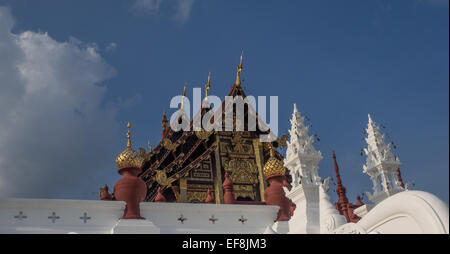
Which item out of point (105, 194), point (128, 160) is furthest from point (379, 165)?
point (105, 194)

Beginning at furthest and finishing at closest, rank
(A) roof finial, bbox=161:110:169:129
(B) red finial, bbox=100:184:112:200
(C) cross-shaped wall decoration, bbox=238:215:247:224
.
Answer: (A) roof finial, bbox=161:110:169:129
(B) red finial, bbox=100:184:112:200
(C) cross-shaped wall decoration, bbox=238:215:247:224

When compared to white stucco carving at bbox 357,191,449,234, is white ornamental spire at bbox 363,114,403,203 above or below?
above

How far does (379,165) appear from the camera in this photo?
53.0 ft

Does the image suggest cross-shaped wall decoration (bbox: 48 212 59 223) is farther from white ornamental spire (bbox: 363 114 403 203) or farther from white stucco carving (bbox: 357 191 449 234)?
white ornamental spire (bbox: 363 114 403 203)

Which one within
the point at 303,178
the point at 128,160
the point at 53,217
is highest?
the point at 128,160

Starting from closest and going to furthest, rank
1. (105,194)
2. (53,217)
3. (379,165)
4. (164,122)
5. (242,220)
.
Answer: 1. (53,217)
2. (242,220)
3. (379,165)
4. (105,194)
5. (164,122)

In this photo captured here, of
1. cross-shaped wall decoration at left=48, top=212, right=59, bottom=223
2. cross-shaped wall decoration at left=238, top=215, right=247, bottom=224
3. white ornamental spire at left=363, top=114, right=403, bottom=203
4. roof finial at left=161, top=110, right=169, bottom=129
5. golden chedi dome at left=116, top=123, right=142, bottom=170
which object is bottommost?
cross-shaped wall decoration at left=48, top=212, right=59, bottom=223

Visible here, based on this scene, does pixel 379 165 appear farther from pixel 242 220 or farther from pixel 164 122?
pixel 164 122

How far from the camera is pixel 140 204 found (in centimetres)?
992

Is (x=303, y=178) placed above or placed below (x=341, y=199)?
below

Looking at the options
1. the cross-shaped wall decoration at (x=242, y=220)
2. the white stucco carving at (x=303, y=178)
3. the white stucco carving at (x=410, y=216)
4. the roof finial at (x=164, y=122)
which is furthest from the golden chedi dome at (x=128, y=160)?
the roof finial at (x=164, y=122)

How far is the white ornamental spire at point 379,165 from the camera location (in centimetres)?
1580

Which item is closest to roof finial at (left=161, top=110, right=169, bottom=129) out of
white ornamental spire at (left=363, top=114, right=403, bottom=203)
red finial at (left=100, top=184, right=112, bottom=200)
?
red finial at (left=100, top=184, right=112, bottom=200)

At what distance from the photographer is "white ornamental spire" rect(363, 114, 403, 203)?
15.8 meters
